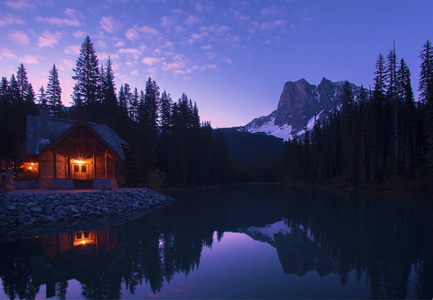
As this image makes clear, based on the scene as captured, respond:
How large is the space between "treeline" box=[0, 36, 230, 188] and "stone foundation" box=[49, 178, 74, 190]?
893 centimetres

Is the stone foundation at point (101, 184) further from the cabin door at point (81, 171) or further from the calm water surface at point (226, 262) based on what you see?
the calm water surface at point (226, 262)

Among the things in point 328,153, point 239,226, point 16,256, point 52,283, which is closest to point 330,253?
point 239,226

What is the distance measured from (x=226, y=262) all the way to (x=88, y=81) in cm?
3958

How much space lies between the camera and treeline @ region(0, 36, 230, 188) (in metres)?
37.0

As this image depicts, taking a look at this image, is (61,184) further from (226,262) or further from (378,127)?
(378,127)

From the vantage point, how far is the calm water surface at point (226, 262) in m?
5.95

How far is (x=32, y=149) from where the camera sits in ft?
70.9

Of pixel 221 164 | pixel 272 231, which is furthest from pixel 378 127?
pixel 221 164

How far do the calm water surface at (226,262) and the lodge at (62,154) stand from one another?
11.6 meters

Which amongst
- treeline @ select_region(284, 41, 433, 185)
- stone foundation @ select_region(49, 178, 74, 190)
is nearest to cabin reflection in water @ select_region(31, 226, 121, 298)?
stone foundation @ select_region(49, 178, 74, 190)

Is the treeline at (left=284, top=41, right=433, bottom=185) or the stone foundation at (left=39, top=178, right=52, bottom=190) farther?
the treeline at (left=284, top=41, right=433, bottom=185)

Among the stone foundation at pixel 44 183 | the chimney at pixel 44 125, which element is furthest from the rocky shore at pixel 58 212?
the chimney at pixel 44 125

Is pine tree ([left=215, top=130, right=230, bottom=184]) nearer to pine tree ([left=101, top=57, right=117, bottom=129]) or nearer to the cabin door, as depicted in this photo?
pine tree ([left=101, top=57, right=117, bottom=129])

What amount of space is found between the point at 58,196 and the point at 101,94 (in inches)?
1108
